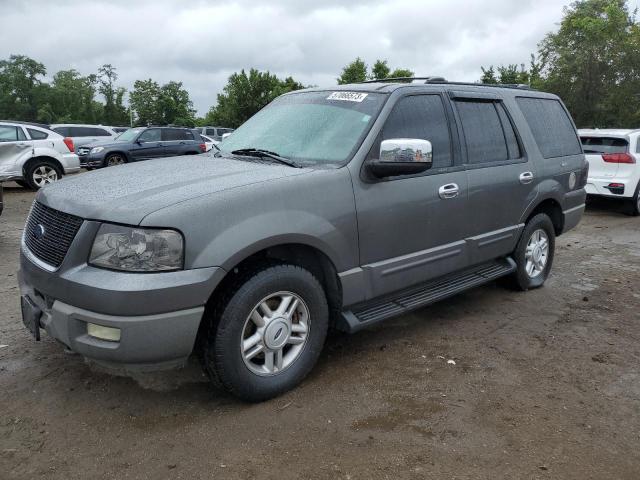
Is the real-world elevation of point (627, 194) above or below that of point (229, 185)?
below

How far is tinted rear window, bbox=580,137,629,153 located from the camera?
32.5 feet

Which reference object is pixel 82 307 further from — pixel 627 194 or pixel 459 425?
pixel 627 194

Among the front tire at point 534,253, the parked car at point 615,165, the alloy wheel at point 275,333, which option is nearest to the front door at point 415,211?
the alloy wheel at point 275,333

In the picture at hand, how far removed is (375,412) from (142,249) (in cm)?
155

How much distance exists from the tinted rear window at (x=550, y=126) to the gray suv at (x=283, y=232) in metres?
0.33

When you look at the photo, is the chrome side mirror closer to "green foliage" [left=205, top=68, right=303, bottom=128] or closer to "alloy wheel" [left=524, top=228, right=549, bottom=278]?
"alloy wheel" [left=524, top=228, right=549, bottom=278]

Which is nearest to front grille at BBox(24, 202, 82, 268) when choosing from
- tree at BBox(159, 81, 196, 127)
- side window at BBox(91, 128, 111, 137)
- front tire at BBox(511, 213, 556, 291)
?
front tire at BBox(511, 213, 556, 291)

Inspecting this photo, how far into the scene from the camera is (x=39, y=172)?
40.8 feet

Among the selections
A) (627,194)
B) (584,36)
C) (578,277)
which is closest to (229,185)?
(578,277)

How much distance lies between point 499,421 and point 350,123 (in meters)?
2.05

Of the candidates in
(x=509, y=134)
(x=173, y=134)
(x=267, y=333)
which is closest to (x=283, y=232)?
(x=267, y=333)

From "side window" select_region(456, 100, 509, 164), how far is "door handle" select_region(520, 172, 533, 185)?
0.23m

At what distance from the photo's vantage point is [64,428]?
2.88 meters

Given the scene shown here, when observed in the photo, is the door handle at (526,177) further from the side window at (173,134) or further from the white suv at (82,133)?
the white suv at (82,133)
